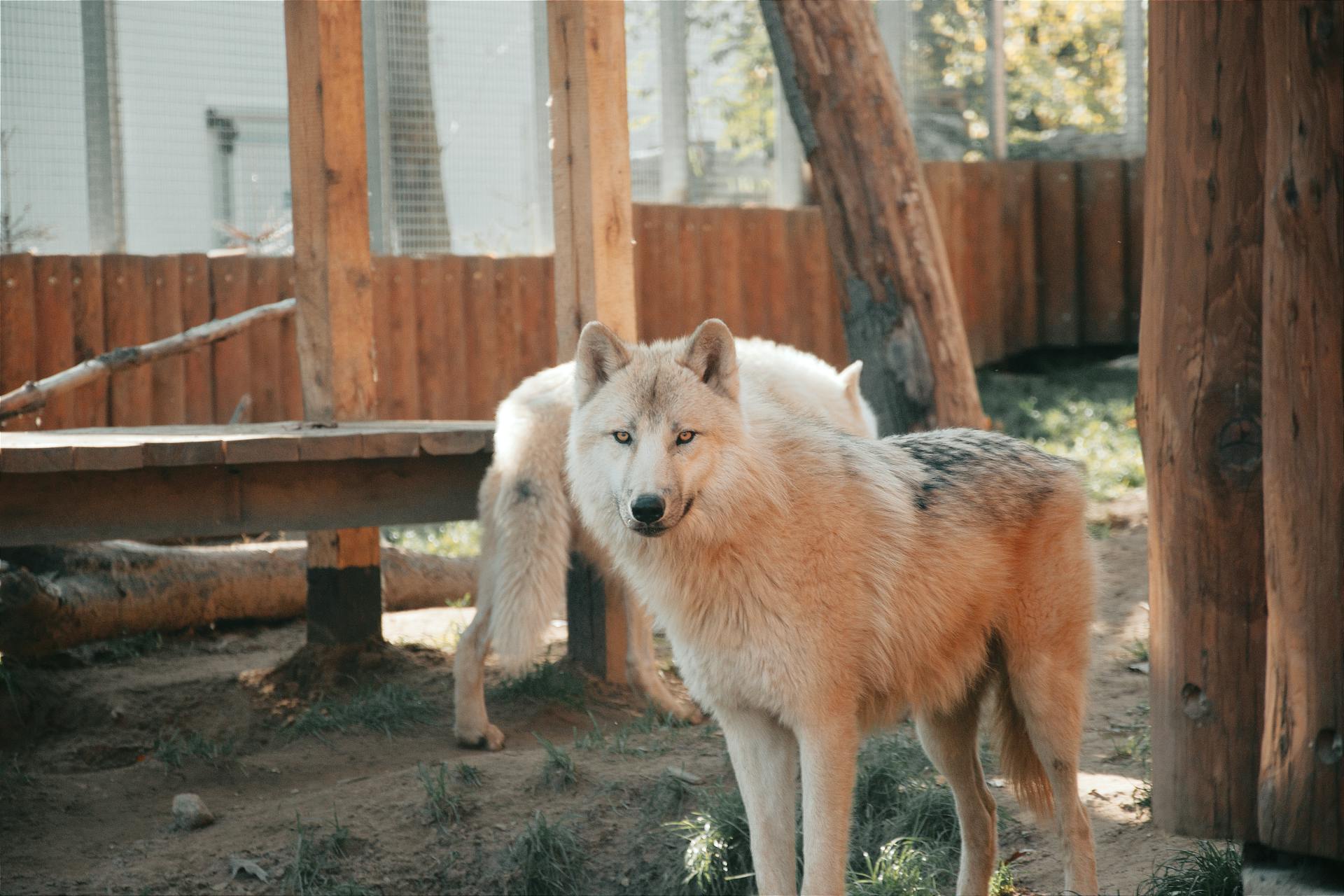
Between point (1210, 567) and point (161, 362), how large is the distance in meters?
7.72

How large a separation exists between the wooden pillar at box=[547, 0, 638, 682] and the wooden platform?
0.83m

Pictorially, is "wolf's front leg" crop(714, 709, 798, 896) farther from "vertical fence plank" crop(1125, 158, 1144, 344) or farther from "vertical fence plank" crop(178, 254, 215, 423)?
"vertical fence plank" crop(1125, 158, 1144, 344)

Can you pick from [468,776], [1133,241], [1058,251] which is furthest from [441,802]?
[1133,241]

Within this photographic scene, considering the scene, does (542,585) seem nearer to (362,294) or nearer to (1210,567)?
(362,294)

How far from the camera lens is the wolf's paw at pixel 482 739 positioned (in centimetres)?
552

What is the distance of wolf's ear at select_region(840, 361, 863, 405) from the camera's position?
6691 mm

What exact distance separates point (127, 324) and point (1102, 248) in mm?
9942

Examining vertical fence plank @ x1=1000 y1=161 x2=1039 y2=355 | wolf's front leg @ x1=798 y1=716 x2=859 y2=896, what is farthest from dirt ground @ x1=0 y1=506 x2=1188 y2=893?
vertical fence plank @ x1=1000 y1=161 x2=1039 y2=355

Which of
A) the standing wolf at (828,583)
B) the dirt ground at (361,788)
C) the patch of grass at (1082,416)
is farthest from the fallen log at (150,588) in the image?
the patch of grass at (1082,416)

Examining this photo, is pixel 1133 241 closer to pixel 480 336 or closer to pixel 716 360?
pixel 480 336

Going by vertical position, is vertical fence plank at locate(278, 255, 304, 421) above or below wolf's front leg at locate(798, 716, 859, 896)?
above

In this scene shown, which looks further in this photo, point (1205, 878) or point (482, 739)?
point (482, 739)

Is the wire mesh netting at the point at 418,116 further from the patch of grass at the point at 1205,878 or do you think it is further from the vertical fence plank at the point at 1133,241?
the patch of grass at the point at 1205,878

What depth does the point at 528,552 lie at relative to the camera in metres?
5.16
